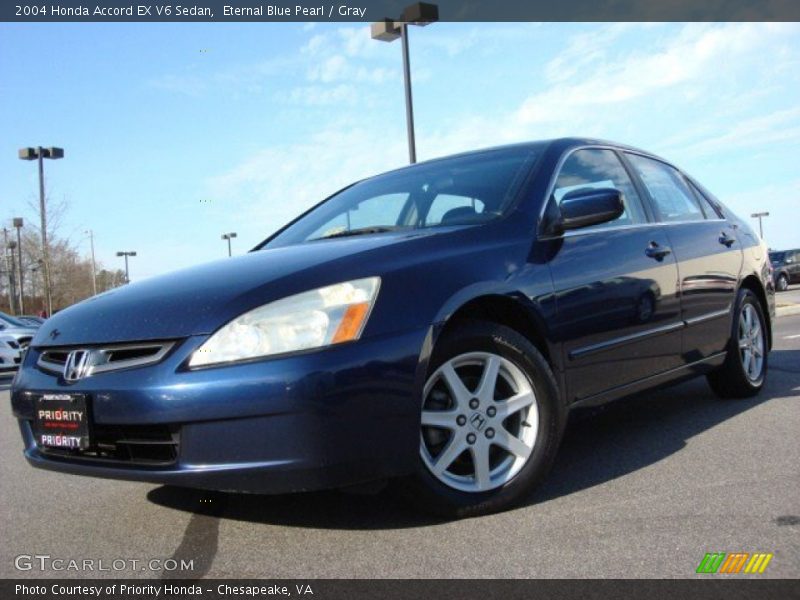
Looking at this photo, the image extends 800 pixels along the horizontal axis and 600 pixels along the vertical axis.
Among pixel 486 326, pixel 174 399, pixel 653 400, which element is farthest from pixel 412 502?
pixel 653 400

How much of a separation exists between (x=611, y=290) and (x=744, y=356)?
191 cm

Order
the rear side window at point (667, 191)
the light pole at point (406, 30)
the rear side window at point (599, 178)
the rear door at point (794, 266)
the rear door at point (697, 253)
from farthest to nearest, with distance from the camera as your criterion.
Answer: the rear door at point (794, 266) → the light pole at point (406, 30) → the rear side window at point (667, 191) → the rear door at point (697, 253) → the rear side window at point (599, 178)

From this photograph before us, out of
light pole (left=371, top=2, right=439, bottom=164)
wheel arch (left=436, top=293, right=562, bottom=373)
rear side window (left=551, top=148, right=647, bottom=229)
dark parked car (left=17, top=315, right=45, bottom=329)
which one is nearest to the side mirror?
rear side window (left=551, top=148, right=647, bottom=229)

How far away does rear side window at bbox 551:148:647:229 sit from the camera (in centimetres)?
357

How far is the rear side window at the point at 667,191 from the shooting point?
4.20 m

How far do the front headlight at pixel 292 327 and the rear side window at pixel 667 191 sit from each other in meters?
2.35

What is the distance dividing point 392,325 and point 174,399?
0.74 metres

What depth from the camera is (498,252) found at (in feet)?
9.74

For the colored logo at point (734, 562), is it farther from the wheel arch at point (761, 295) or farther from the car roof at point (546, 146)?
the wheel arch at point (761, 295)

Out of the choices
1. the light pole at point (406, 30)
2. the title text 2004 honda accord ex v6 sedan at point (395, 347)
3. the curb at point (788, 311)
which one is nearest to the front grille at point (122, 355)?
the title text 2004 honda accord ex v6 sedan at point (395, 347)

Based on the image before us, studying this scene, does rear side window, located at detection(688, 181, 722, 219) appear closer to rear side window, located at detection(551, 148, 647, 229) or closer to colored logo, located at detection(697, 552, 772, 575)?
rear side window, located at detection(551, 148, 647, 229)
